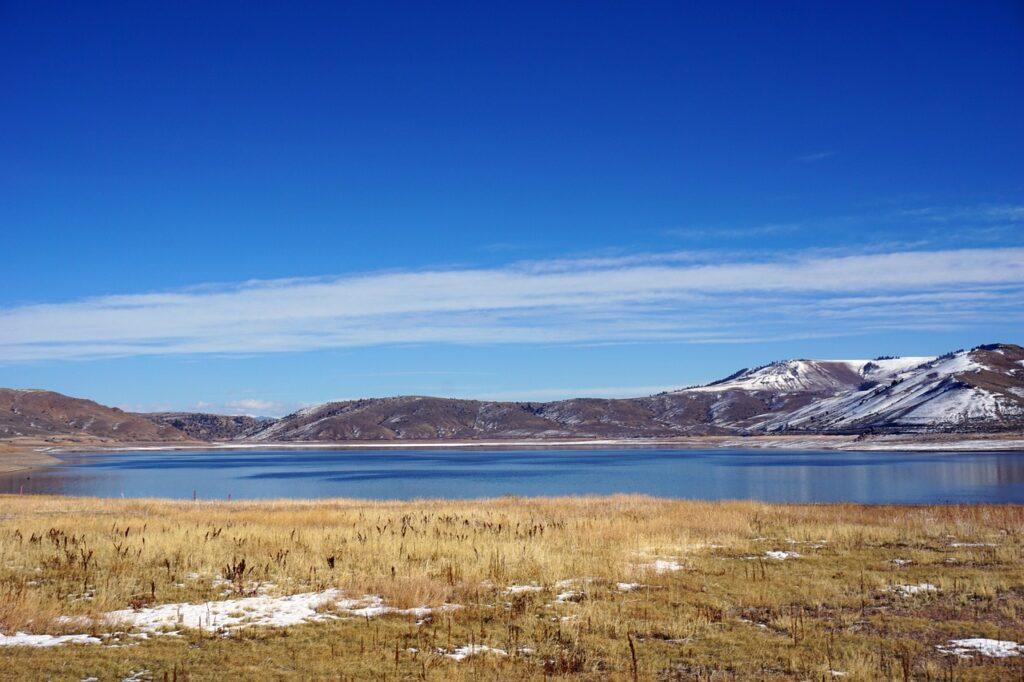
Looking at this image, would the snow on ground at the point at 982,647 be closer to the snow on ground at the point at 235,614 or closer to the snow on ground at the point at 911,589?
the snow on ground at the point at 911,589

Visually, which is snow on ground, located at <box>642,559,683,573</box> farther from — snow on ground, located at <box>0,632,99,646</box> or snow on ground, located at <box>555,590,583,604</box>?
snow on ground, located at <box>0,632,99,646</box>

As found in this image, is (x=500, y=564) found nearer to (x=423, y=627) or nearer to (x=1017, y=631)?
(x=423, y=627)

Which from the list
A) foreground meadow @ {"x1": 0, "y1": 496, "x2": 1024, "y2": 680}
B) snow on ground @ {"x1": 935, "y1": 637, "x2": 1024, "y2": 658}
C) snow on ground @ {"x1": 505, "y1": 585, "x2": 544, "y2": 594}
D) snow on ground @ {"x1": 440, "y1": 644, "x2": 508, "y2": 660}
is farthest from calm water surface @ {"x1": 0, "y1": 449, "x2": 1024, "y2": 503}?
snow on ground @ {"x1": 440, "y1": 644, "x2": 508, "y2": 660}

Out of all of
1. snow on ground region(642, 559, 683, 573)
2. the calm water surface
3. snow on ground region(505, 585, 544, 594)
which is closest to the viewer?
snow on ground region(505, 585, 544, 594)

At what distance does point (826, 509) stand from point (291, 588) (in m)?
28.1

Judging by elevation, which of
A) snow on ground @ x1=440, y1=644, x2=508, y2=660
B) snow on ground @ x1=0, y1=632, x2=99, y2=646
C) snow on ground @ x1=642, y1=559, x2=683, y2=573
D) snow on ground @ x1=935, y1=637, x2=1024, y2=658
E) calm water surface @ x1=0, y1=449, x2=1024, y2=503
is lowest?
calm water surface @ x1=0, y1=449, x2=1024, y2=503

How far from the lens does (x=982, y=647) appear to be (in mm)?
12727

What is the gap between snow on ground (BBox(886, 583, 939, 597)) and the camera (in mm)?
16859

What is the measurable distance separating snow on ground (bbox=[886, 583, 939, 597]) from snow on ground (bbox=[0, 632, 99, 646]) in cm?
1467

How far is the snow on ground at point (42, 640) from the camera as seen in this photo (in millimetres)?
12839

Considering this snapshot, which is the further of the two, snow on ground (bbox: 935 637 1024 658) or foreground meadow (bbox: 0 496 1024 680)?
snow on ground (bbox: 935 637 1024 658)

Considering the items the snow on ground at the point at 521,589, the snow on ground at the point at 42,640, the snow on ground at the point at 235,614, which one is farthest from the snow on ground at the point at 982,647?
the snow on ground at the point at 42,640

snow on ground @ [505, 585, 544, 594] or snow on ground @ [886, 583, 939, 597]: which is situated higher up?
snow on ground @ [886, 583, 939, 597]

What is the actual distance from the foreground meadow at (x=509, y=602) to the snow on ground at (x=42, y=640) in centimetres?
6
